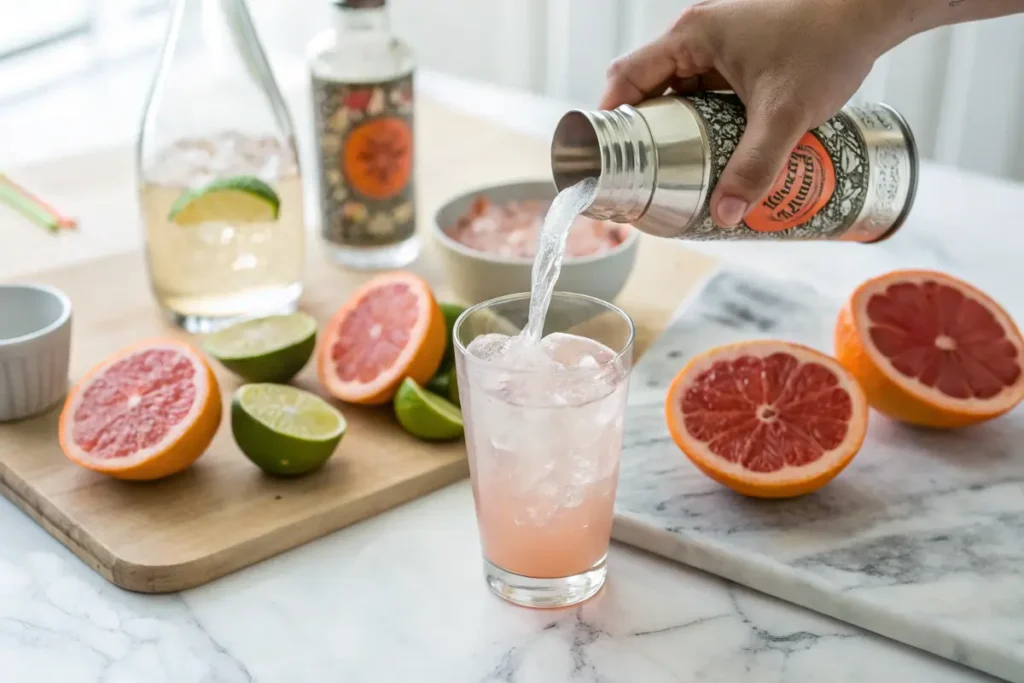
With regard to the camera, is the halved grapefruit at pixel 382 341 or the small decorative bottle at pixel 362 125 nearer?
the halved grapefruit at pixel 382 341

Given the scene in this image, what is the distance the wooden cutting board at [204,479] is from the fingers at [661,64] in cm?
33

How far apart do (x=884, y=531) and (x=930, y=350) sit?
0.77ft

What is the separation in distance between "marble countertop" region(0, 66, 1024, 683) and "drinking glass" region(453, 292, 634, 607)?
0.11ft

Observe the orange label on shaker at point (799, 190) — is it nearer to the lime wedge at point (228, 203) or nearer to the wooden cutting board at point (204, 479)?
the wooden cutting board at point (204, 479)

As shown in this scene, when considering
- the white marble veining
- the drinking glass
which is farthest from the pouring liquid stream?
the white marble veining

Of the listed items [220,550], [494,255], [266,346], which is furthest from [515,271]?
[220,550]

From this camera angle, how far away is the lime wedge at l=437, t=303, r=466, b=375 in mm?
1309

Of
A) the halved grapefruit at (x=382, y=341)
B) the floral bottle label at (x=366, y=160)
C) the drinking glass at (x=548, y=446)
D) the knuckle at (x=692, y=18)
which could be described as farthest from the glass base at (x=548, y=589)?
the floral bottle label at (x=366, y=160)

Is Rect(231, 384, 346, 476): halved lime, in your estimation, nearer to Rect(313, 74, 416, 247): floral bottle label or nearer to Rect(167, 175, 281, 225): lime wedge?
Rect(167, 175, 281, 225): lime wedge

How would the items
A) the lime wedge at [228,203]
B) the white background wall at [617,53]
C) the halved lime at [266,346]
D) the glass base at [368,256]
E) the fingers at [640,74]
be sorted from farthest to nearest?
the white background wall at [617,53], the glass base at [368,256], the lime wedge at [228,203], the halved lime at [266,346], the fingers at [640,74]

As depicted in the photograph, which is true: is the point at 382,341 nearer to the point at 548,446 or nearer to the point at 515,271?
the point at 515,271

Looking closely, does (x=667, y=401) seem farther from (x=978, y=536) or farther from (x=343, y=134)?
(x=343, y=134)

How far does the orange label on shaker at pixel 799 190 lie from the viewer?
107 centimetres

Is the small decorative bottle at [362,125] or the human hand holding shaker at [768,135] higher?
the human hand holding shaker at [768,135]
